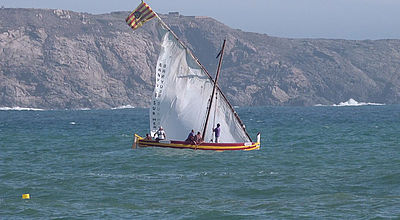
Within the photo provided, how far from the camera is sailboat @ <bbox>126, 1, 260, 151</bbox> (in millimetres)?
51456

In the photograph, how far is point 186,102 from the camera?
51.9 metres

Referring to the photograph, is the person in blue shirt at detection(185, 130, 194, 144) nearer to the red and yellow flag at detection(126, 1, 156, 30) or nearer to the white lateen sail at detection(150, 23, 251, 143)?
the white lateen sail at detection(150, 23, 251, 143)

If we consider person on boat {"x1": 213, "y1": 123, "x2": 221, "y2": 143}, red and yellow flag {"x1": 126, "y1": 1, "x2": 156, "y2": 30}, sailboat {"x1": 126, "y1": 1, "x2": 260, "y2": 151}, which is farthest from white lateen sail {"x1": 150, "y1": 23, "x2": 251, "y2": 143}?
red and yellow flag {"x1": 126, "y1": 1, "x2": 156, "y2": 30}

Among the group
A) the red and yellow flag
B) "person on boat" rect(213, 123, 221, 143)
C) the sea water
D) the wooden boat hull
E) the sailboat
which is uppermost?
the red and yellow flag

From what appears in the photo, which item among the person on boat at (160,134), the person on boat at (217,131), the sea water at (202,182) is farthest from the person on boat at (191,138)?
the person on boat at (160,134)

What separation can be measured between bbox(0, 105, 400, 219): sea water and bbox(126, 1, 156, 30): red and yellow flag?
951 centimetres

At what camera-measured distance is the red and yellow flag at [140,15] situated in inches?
2096

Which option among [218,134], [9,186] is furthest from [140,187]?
[218,134]

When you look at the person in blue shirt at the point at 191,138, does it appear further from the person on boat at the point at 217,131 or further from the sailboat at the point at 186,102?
the person on boat at the point at 217,131

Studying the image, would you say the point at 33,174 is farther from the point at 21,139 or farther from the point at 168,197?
the point at 21,139

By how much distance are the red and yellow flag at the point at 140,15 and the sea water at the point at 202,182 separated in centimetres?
951

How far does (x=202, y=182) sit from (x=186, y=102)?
49.5ft

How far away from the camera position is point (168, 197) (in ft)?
108

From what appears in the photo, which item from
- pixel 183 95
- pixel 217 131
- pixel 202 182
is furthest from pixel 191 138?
pixel 202 182
